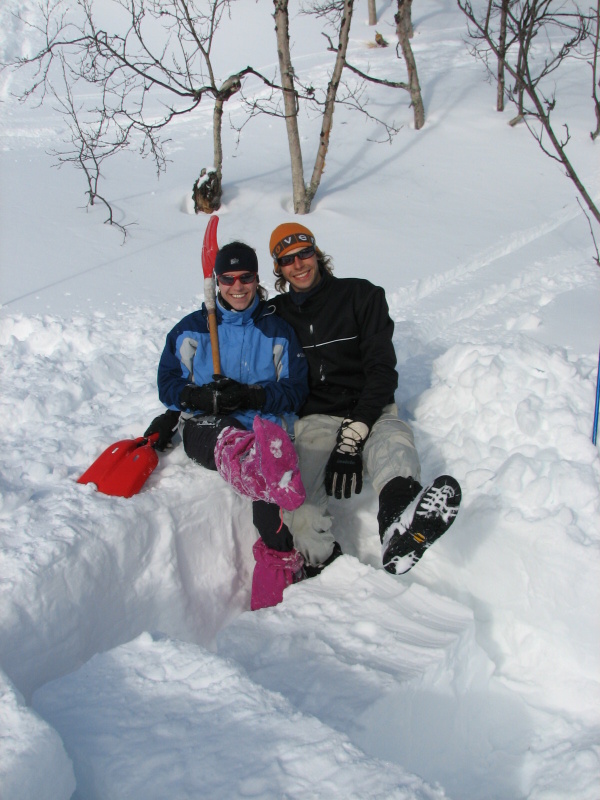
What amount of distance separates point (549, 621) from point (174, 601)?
1.60m

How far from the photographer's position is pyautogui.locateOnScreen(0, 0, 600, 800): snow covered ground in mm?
1593

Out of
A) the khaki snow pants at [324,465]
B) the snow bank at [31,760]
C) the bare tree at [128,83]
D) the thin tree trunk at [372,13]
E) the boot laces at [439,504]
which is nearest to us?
the snow bank at [31,760]

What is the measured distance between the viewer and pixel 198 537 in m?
3.01

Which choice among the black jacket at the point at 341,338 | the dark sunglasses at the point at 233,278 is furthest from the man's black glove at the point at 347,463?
the dark sunglasses at the point at 233,278

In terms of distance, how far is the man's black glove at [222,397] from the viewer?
113 inches

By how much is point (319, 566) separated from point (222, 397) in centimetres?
91

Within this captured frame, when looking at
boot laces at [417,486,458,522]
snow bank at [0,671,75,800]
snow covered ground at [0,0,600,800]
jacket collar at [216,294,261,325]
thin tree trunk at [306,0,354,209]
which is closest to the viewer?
snow bank at [0,671,75,800]

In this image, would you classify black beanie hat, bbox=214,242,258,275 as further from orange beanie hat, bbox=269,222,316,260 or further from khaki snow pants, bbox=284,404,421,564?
khaki snow pants, bbox=284,404,421,564

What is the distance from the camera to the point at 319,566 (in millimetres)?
2912

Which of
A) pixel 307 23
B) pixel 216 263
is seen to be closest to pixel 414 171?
pixel 216 263

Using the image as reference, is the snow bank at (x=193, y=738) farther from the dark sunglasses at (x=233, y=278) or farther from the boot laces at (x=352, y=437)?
the dark sunglasses at (x=233, y=278)

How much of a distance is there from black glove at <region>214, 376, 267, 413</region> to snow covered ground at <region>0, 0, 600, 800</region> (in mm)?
462

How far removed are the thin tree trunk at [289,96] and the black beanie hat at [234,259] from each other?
18.9 feet

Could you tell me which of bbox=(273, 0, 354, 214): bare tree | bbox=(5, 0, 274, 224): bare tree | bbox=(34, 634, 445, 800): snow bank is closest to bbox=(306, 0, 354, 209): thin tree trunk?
bbox=(273, 0, 354, 214): bare tree
